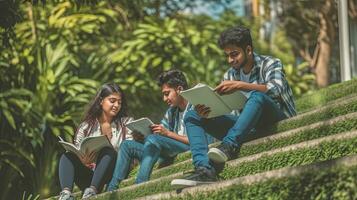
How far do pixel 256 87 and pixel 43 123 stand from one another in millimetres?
6121

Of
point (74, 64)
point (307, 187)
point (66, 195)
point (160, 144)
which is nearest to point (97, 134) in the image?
point (160, 144)

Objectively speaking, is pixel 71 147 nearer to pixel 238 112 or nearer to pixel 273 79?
pixel 238 112

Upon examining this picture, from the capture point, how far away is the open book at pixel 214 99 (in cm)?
613

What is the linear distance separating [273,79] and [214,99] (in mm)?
569

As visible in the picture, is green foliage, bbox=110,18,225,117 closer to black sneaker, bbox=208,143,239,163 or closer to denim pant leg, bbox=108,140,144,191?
denim pant leg, bbox=108,140,144,191

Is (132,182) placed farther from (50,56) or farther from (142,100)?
(142,100)

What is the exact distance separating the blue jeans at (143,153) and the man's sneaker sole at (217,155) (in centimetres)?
130

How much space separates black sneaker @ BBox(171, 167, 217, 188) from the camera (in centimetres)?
571

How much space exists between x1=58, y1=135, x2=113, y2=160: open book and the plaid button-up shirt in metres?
1.14

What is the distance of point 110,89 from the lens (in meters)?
7.78

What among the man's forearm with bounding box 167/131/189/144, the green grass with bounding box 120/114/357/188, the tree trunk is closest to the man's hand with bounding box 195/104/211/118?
the green grass with bounding box 120/114/357/188

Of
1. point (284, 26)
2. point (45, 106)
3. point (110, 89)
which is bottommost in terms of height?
point (284, 26)

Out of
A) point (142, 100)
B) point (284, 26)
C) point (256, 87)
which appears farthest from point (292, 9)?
point (256, 87)

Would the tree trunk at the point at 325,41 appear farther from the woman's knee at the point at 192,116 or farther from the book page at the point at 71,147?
the woman's knee at the point at 192,116
